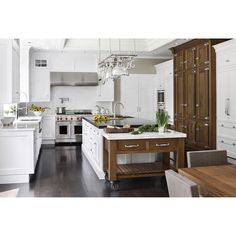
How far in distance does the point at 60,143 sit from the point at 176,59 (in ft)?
12.4

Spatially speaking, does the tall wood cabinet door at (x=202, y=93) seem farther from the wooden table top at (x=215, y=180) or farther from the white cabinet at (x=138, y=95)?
the wooden table top at (x=215, y=180)

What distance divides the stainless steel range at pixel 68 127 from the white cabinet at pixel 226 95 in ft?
13.1

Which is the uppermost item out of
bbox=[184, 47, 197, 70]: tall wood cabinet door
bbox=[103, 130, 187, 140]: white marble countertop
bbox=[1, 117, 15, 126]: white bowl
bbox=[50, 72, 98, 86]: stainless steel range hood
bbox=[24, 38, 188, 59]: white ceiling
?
bbox=[24, 38, 188, 59]: white ceiling

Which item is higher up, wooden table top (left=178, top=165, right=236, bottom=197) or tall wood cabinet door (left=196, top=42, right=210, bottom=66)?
tall wood cabinet door (left=196, top=42, right=210, bottom=66)

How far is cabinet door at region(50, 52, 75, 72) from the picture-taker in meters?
8.75

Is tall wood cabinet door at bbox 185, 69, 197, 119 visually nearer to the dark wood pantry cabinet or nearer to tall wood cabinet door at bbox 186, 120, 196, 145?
the dark wood pantry cabinet

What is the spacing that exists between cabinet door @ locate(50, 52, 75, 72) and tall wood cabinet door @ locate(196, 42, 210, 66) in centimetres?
372

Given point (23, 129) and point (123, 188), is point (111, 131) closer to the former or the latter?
point (123, 188)

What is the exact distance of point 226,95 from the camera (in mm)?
5688

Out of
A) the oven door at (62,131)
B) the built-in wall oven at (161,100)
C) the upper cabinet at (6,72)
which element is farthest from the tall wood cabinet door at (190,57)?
the upper cabinet at (6,72)

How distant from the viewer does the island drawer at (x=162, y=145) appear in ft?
14.2

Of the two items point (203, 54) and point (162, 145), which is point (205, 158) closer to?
point (162, 145)

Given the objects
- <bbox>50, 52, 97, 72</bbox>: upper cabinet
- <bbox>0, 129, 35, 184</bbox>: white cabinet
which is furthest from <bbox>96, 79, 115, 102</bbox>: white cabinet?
<bbox>0, 129, 35, 184</bbox>: white cabinet

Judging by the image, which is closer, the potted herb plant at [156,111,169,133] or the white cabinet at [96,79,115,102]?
the potted herb plant at [156,111,169,133]
